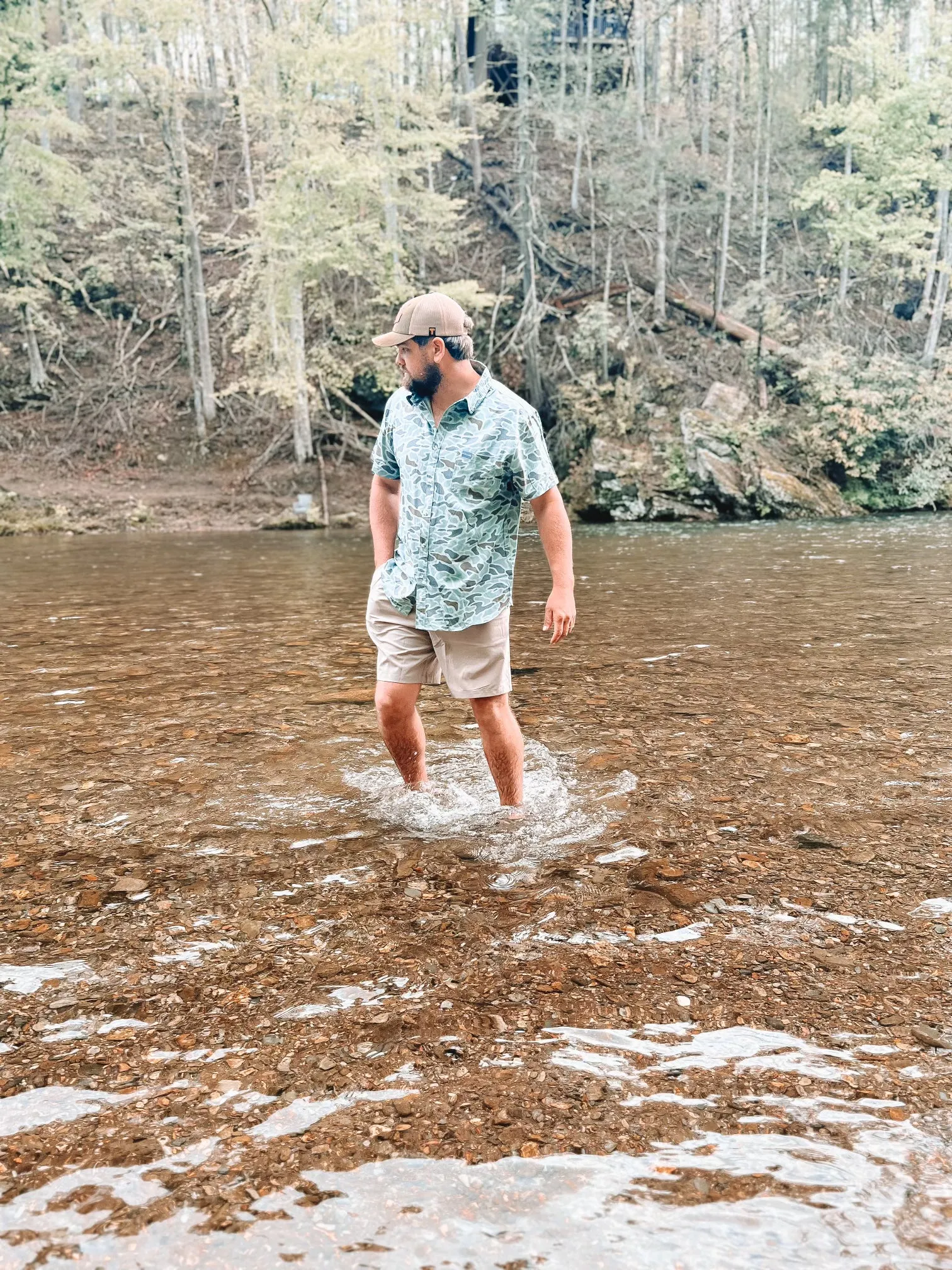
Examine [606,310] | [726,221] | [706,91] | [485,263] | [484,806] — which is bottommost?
[484,806]

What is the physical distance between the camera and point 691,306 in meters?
26.5

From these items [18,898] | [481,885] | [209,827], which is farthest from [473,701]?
[18,898]

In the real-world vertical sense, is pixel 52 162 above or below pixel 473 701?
above

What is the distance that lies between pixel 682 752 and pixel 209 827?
248cm

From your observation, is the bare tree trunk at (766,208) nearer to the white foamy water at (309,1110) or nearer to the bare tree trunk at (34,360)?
the bare tree trunk at (34,360)

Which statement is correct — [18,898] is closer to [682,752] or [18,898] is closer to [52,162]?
[682,752]

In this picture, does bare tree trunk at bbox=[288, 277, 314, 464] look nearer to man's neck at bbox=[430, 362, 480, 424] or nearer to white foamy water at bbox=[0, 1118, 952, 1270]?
man's neck at bbox=[430, 362, 480, 424]

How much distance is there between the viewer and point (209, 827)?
4.05 metres

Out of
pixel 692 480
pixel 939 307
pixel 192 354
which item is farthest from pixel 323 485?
pixel 939 307

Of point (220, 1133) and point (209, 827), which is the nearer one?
point (220, 1133)

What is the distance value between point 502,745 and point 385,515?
1.19 m

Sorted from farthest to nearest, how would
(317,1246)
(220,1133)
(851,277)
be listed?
(851,277) < (220,1133) < (317,1246)

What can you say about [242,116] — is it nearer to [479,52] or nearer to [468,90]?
[468,90]

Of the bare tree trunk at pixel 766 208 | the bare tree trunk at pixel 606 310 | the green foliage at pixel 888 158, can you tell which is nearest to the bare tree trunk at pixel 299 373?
the bare tree trunk at pixel 606 310
